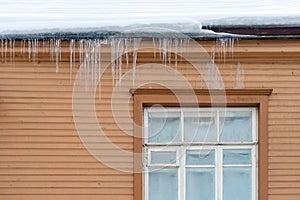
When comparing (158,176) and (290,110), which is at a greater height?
(290,110)

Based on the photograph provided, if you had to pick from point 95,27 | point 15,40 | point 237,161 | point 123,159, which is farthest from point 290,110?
point 15,40

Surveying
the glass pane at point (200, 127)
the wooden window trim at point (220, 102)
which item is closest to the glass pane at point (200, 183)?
the glass pane at point (200, 127)

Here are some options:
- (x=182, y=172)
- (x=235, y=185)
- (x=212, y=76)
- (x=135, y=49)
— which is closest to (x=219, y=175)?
(x=235, y=185)

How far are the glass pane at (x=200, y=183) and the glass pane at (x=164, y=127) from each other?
0.38 m

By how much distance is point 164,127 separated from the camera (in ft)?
20.3

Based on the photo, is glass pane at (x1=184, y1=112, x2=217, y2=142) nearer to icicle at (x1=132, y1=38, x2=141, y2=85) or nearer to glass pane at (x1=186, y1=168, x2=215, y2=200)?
glass pane at (x1=186, y1=168, x2=215, y2=200)

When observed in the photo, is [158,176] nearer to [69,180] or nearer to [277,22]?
[69,180]

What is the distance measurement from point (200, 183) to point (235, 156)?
1.46ft

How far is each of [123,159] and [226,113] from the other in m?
1.14

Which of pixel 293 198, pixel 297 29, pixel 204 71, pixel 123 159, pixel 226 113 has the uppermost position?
pixel 297 29

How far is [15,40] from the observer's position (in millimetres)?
6086

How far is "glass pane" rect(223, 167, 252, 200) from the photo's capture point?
6211 mm

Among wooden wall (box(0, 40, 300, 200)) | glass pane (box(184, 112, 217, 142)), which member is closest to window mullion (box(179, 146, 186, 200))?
glass pane (box(184, 112, 217, 142))

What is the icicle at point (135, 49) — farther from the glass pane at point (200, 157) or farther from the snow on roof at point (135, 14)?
the glass pane at point (200, 157)
